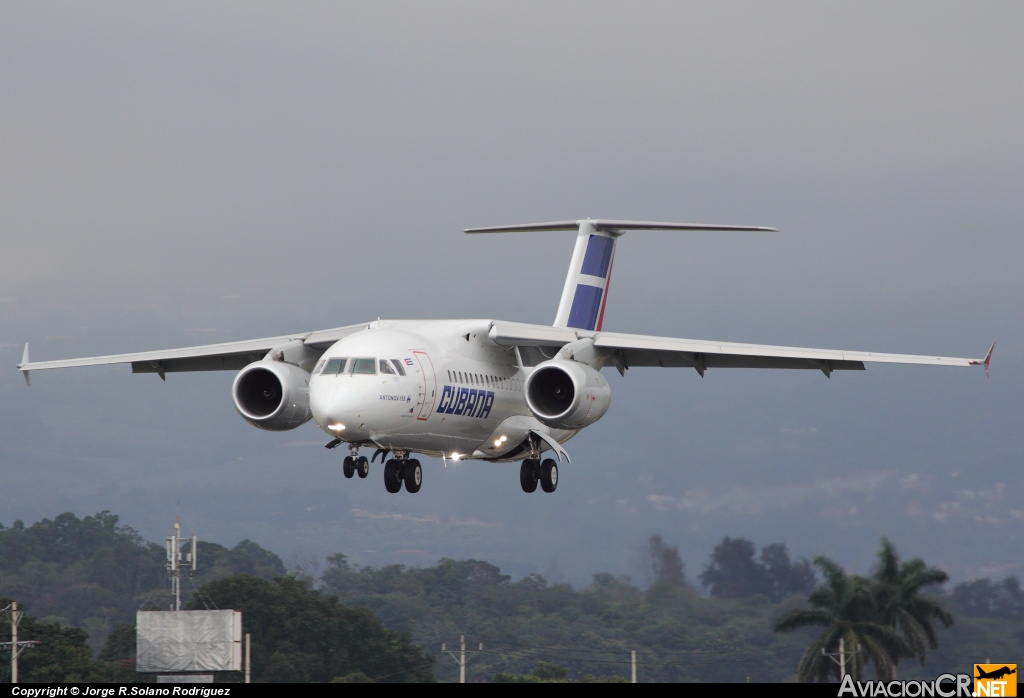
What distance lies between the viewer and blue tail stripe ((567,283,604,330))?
24.0 meters

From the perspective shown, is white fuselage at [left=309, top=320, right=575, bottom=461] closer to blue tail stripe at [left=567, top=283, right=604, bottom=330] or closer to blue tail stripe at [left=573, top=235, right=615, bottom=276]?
blue tail stripe at [left=567, top=283, right=604, bottom=330]

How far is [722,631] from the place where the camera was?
28.9 metres

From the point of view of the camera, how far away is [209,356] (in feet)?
71.4

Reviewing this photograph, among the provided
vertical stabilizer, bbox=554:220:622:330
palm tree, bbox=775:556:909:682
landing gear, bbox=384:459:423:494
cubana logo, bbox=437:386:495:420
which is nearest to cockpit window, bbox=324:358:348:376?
cubana logo, bbox=437:386:495:420

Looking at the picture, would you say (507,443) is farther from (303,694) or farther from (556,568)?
(556,568)

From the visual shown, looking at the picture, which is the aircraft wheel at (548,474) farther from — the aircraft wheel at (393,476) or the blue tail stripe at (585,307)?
the blue tail stripe at (585,307)

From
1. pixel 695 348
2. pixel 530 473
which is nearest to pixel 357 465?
pixel 530 473

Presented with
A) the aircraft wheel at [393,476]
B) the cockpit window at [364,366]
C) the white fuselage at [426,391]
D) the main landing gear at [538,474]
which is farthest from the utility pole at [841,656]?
the cockpit window at [364,366]

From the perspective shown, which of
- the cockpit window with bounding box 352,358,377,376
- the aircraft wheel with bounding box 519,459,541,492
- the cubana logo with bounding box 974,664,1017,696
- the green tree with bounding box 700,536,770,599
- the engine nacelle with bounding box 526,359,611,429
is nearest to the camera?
the cockpit window with bounding box 352,358,377,376

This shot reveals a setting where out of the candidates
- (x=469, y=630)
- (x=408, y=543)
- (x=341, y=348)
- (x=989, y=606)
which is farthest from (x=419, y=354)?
(x=408, y=543)

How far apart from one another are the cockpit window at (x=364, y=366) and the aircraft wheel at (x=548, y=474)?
4774 mm

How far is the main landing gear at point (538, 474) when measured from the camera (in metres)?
21.8

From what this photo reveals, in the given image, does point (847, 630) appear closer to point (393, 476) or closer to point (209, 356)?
point (393, 476)

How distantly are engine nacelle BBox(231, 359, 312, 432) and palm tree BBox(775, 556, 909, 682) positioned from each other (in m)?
10.4
